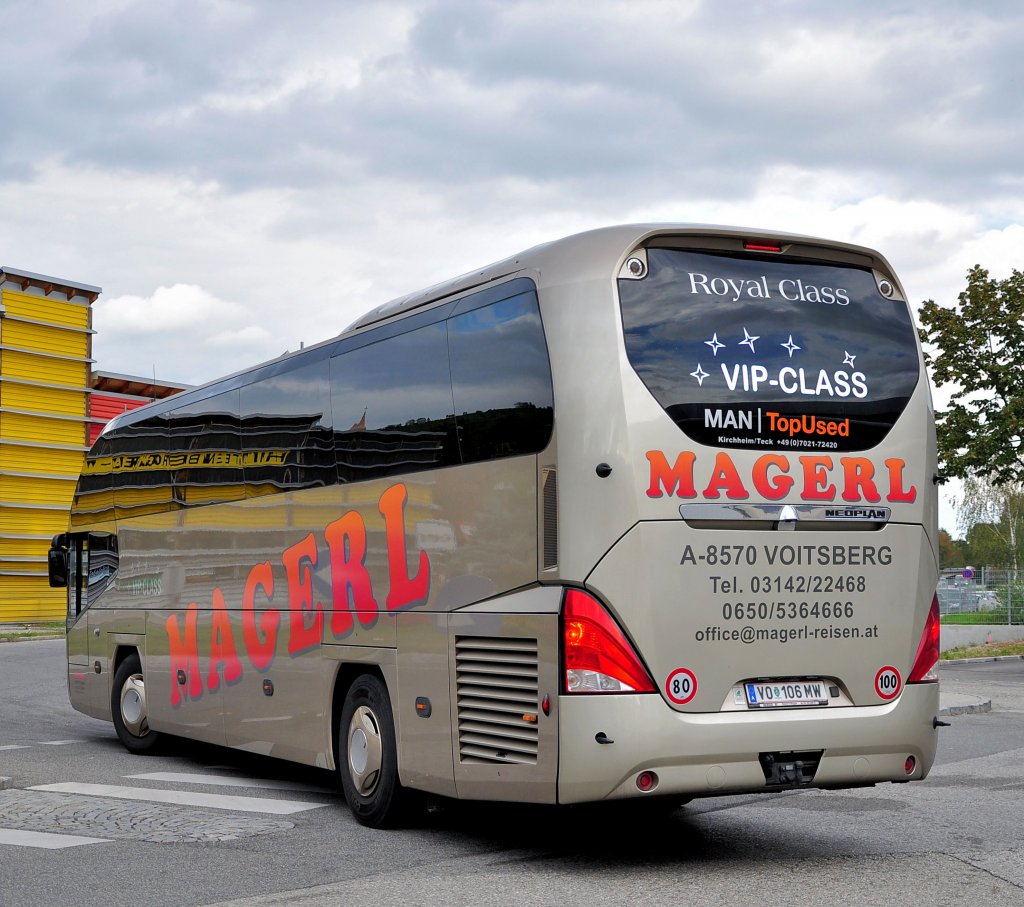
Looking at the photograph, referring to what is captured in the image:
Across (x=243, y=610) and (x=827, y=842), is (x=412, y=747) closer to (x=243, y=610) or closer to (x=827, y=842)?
(x=827, y=842)

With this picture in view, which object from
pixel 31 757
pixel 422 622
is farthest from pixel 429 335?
pixel 31 757

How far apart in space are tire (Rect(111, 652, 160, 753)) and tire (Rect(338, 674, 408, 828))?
4.86m

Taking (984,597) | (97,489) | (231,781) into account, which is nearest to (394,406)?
(231,781)

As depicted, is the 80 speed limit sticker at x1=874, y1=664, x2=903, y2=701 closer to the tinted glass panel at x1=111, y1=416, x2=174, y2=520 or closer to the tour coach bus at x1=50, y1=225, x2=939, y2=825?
the tour coach bus at x1=50, y1=225, x2=939, y2=825

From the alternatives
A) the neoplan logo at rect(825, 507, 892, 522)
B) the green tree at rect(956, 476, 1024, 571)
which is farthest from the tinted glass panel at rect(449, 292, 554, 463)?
the green tree at rect(956, 476, 1024, 571)

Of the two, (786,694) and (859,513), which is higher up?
(859,513)

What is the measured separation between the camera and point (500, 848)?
8836mm

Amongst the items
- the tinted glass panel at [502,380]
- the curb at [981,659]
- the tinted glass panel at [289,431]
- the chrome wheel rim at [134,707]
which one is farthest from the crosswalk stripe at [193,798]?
the curb at [981,659]

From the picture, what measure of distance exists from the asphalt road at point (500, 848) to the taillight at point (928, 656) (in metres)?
1.00

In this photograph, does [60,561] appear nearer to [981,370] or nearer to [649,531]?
[649,531]

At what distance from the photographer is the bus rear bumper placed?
301 inches

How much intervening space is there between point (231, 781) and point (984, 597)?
3782 cm

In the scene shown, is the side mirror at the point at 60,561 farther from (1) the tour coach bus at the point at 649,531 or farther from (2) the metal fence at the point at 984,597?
(2) the metal fence at the point at 984,597

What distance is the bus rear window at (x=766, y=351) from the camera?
26.4ft
